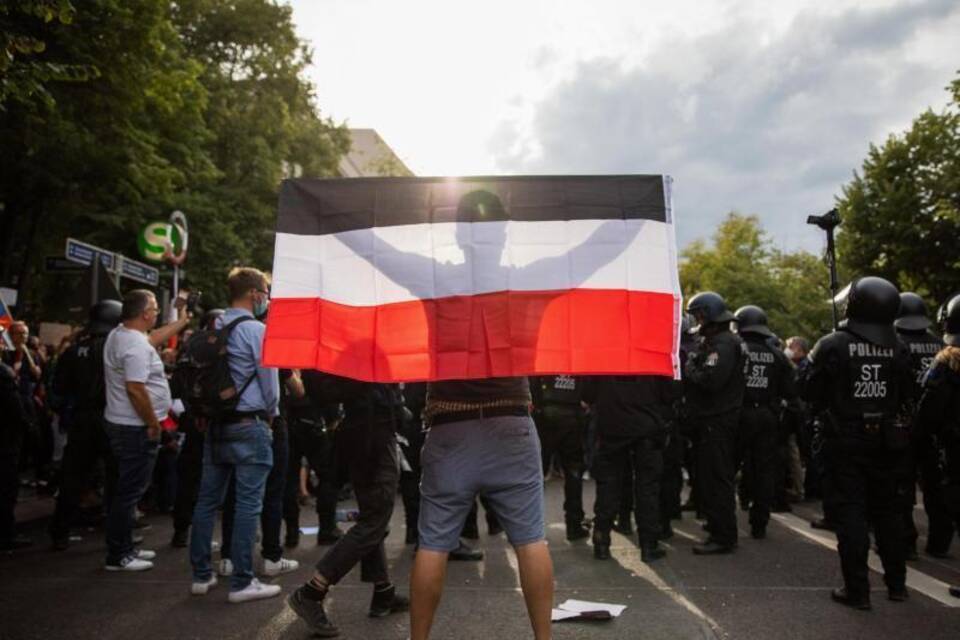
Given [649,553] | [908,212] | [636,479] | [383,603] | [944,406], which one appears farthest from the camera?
[908,212]

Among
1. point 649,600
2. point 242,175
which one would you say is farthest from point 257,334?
point 242,175

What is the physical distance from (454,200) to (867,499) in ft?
11.4

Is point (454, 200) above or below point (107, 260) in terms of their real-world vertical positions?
below

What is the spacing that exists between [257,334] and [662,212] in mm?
2758

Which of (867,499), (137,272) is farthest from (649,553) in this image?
(137,272)

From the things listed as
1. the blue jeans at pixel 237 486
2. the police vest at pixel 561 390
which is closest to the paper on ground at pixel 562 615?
the blue jeans at pixel 237 486

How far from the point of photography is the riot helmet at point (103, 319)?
285 inches

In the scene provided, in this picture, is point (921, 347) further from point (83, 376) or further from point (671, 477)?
point (83, 376)

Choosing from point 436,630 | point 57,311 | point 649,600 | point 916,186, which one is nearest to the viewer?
point 436,630

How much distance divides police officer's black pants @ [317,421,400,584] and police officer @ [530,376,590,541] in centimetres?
274

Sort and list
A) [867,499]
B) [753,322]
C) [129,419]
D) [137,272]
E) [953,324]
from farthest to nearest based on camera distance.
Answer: [137,272] < [753,322] < [129,419] < [953,324] < [867,499]

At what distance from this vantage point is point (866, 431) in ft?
16.6

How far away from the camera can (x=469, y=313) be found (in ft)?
11.8

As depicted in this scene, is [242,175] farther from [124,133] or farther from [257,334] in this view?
[257,334]
